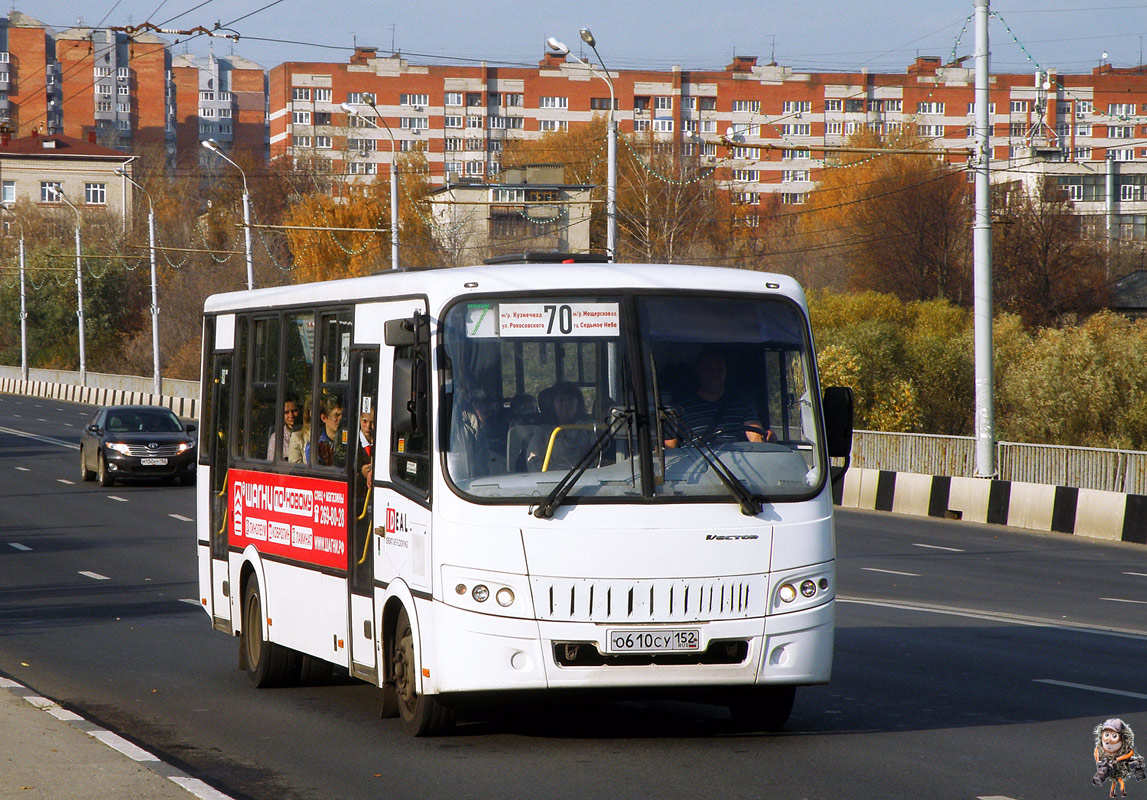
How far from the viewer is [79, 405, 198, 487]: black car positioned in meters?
30.5

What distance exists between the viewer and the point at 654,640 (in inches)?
307

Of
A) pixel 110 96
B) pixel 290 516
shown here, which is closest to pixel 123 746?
pixel 290 516

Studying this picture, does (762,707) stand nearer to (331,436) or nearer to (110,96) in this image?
(331,436)

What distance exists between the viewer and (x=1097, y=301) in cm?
5934

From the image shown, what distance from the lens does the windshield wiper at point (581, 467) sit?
781cm

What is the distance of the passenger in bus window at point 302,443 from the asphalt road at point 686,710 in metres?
1.47

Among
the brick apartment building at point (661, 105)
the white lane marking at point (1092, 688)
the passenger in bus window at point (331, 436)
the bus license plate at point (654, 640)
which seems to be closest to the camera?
the bus license plate at point (654, 640)

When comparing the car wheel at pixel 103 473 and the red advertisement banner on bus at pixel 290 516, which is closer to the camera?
the red advertisement banner on bus at pixel 290 516

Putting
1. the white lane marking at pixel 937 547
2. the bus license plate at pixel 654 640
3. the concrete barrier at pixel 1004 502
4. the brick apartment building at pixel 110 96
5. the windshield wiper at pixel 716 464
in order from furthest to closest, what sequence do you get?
the brick apartment building at pixel 110 96, the concrete barrier at pixel 1004 502, the white lane marking at pixel 937 547, the windshield wiper at pixel 716 464, the bus license plate at pixel 654 640

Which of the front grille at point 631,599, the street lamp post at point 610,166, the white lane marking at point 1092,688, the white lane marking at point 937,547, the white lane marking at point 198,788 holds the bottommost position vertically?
the white lane marking at point 937,547

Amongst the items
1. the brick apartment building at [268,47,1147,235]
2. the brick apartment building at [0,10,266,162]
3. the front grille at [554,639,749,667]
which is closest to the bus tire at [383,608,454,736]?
the front grille at [554,639,749,667]

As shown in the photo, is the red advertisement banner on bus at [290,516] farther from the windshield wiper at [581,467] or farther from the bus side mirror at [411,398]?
the windshield wiper at [581,467]

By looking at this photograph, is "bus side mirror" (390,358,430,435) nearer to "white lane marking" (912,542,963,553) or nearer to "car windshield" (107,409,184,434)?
"white lane marking" (912,542,963,553)

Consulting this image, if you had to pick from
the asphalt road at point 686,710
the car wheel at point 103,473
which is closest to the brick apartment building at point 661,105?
the car wheel at point 103,473
